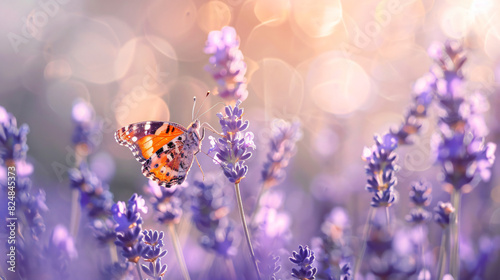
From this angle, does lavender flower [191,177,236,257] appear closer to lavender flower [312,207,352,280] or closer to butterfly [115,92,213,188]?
butterfly [115,92,213,188]

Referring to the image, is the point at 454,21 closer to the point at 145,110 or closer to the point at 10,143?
the point at 10,143

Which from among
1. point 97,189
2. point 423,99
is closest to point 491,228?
point 423,99

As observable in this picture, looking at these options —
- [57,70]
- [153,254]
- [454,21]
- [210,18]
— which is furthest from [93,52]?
[153,254]

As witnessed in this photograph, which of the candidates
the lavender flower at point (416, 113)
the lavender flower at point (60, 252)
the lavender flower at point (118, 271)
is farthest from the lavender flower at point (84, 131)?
the lavender flower at point (416, 113)

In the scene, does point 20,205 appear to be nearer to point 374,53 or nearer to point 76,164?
point 76,164

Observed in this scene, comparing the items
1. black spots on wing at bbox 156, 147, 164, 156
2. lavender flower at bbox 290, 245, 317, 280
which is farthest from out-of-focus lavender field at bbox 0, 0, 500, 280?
black spots on wing at bbox 156, 147, 164, 156
